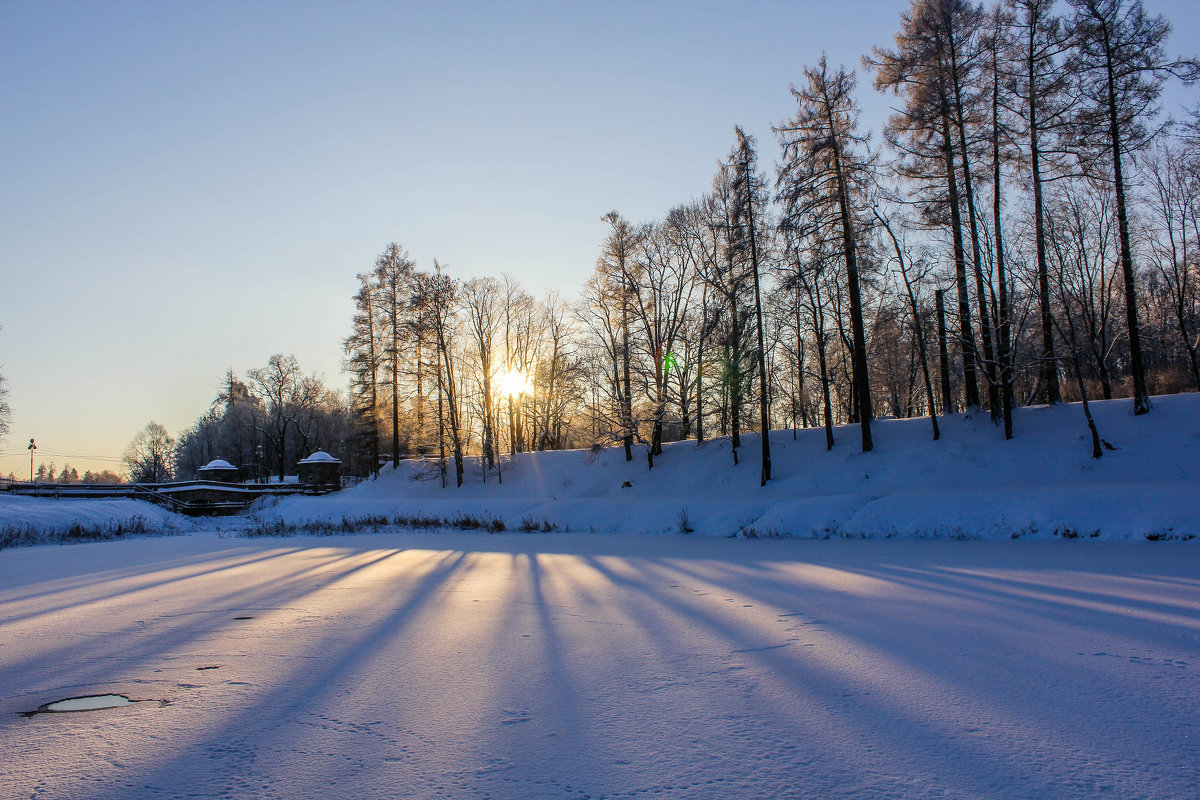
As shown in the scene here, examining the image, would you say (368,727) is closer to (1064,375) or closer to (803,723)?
(803,723)

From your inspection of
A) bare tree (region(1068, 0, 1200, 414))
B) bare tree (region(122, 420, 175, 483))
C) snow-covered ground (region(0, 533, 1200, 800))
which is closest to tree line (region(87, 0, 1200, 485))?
bare tree (region(1068, 0, 1200, 414))

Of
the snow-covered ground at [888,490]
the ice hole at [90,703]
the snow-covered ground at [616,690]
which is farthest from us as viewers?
the snow-covered ground at [888,490]

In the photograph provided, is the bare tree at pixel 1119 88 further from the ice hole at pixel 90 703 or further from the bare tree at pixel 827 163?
the ice hole at pixel 90 703

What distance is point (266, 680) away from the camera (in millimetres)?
3777

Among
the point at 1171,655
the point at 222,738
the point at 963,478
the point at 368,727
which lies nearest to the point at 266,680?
the point at 222,738

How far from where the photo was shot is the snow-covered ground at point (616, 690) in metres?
2.43

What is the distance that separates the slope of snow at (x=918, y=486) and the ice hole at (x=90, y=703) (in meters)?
15.5

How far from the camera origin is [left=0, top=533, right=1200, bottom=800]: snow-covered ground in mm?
2428

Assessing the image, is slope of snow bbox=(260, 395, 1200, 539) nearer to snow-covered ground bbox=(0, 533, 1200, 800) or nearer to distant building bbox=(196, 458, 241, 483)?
snow-covered ground bbox=(0, 533, 1200, 800)

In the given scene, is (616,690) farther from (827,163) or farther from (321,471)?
(321,471)

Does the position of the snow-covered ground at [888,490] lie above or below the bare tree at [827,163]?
below

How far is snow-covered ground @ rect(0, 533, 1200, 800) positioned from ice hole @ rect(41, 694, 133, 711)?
0.08 m

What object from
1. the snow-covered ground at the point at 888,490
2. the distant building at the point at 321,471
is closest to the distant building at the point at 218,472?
the distant building at the point at 321,471

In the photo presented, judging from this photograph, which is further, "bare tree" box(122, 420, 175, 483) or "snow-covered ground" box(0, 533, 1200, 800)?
"bare tree" box(122, 420, 175, 483)
